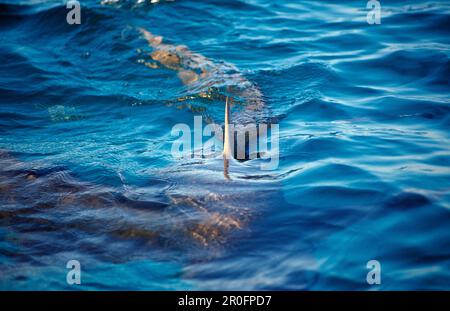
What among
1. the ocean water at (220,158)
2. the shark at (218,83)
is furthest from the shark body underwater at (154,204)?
the shark at (218,83)

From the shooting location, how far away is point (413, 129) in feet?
17.4

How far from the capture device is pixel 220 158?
188 inches

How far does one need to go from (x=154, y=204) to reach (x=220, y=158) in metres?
0.91

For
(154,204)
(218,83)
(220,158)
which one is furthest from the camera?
(218,83)

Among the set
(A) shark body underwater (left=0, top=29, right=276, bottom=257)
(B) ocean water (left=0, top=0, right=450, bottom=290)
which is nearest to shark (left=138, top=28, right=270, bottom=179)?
(B) ocean water (left=0, top=0, right=450, bottom=290)

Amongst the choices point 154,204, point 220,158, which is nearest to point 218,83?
point 220,158

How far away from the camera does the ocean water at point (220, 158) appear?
11.4 ft

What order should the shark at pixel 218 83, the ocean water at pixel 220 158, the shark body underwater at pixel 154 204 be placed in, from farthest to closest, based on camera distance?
the shark at pixel 218 83 → the shark body underwater at pixel 154 204 → the ocean water at pixel 220 158

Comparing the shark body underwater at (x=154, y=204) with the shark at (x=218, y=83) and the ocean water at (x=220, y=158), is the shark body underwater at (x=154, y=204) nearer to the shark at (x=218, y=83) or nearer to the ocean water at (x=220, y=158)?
the ocean water at (x=220, y=158)

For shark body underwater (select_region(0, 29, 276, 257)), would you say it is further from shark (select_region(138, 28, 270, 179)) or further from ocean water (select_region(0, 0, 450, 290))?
shark (select_region(138, 28, 270, 179))

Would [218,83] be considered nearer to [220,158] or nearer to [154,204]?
[220,158]

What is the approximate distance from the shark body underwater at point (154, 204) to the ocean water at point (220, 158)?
2cm

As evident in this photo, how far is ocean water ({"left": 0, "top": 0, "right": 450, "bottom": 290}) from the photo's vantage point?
347 centimetres

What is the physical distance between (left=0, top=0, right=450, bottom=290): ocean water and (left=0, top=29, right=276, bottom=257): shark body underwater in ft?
0.05
